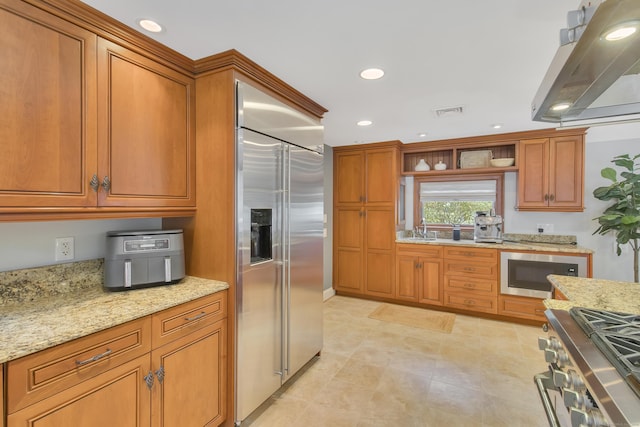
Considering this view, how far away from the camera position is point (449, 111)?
285cm

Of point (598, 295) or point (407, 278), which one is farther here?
point (407, 278)

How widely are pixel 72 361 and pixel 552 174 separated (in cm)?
452

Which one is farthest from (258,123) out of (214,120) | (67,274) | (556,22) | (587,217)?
(587,217)

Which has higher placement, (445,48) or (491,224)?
(445,48)

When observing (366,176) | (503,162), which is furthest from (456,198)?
(366,176)

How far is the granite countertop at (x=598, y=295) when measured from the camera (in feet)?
4.65

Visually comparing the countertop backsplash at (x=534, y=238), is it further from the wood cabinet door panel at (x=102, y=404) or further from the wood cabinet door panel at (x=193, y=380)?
the wood cabinet door panel at (x=102, y=404)

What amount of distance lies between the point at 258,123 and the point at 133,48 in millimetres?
751

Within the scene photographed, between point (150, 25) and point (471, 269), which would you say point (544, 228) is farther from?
point (150, 25)

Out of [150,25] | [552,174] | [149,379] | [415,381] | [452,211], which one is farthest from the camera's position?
[452,211]

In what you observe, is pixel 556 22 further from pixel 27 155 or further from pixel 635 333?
pixel 27 155

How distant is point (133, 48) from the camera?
62.4 inches

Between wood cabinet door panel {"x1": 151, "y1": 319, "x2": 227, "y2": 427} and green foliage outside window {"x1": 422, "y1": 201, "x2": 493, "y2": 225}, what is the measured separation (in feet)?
11.9

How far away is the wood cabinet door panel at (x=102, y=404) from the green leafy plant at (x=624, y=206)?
166 inches
